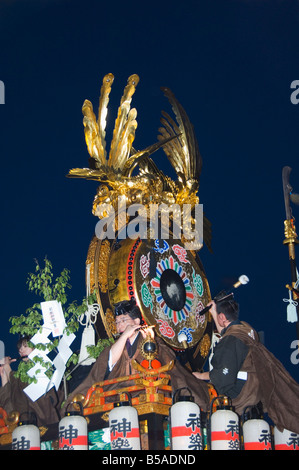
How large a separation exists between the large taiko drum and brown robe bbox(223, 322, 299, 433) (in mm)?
1157

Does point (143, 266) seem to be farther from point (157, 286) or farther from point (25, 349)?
point (25, 349)

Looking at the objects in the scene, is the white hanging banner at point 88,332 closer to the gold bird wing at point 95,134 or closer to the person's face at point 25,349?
the person's face at point 25,349

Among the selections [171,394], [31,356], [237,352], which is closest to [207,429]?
[171,394]

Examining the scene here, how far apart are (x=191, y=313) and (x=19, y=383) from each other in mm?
1778

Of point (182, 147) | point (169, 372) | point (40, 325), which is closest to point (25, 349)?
point (40, 325)

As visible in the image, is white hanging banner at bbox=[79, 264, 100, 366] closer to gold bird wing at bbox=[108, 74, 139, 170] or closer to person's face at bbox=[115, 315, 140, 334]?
person's face at bbox=[115, 315, 140, 334]

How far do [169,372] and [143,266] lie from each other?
1.58 m

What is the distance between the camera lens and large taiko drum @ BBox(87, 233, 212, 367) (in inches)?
243

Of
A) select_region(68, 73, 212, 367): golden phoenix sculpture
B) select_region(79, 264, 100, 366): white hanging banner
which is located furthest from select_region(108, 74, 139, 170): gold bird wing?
select_region(79, 264, 100, 366): white hanging banner

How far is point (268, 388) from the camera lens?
5059mm

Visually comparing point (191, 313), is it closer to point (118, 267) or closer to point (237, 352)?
point (118, 267)

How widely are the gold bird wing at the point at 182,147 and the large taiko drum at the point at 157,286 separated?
2.77 ft

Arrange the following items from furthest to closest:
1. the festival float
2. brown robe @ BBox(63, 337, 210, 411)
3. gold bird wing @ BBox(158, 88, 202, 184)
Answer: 1. gold bird wing @ BBox(158, 88, 202, 184)
2. brown robe @ BBox(63, 337, 210, 411)
3. the festival float
